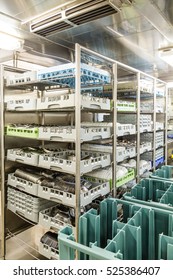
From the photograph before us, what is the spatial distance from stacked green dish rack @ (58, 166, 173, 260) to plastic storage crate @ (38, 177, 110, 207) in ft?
0.89

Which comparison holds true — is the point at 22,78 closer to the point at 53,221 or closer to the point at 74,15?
the point at 74,15

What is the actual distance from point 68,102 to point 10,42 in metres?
1.25

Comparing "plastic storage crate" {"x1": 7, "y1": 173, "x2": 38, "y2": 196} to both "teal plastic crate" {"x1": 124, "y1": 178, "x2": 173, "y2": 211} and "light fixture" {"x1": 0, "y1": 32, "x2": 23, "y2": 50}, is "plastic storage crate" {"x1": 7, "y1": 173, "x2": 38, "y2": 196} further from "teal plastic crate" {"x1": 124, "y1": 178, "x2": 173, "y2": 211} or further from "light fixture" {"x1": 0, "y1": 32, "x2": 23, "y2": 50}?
"light fixture" {"x1": 0, "y1": 32, "x2": 23, "y2": 50}

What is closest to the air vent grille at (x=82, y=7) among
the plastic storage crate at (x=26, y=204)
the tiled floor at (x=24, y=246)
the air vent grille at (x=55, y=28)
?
the air vent grille at (x=55, y=28)

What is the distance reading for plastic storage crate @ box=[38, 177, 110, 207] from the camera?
1742 mm

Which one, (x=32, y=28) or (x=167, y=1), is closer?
(x=167, y=1)

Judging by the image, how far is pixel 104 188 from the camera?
200 cm

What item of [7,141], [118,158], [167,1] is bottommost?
[118,158]

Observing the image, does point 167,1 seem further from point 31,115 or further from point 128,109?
point 31,115

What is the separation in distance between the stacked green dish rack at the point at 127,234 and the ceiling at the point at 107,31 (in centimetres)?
147

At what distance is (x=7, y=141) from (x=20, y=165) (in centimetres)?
38

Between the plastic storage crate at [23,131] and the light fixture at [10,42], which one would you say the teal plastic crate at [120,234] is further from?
the light fixture at [10,42]

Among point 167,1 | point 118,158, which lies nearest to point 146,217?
point 118,158

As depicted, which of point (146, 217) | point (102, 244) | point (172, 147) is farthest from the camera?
point (172, 147)
